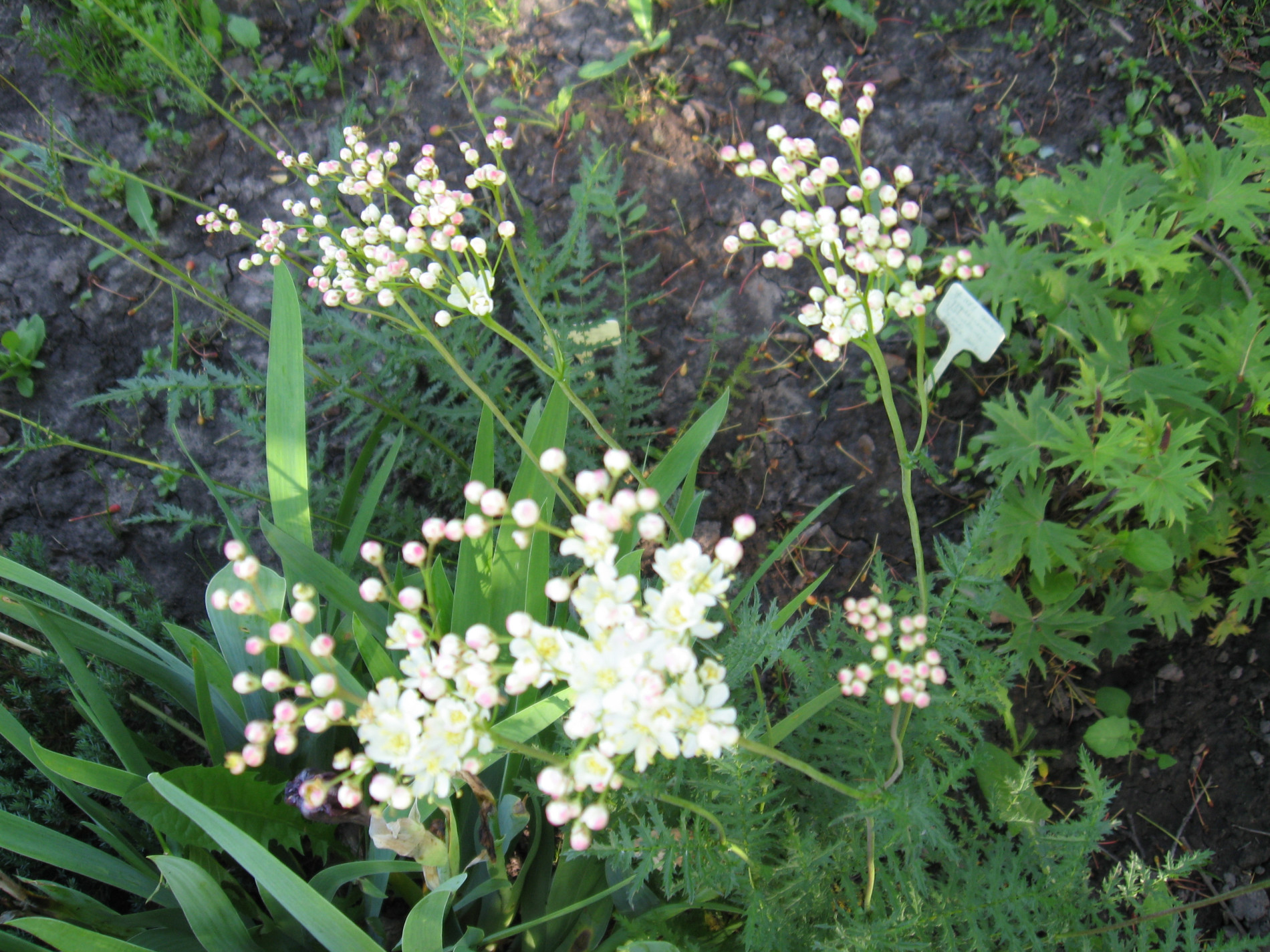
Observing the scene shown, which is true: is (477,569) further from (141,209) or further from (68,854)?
(141,209)

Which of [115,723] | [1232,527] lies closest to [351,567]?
[115,723]

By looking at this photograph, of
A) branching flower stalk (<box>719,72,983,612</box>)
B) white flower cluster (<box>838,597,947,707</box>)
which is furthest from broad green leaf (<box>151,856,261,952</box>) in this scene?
branching flower stalk (<box>719,72,983,612</box>)

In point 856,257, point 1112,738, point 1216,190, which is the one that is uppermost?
point 856,257

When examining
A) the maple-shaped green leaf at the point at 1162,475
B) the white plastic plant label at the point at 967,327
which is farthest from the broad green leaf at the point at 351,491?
the maple-shaped green leaf at the point at 1162,475

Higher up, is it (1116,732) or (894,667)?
(894,667)

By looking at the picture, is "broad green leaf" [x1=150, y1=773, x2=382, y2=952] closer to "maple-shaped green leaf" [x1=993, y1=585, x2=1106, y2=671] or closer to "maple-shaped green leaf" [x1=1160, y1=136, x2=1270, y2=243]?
"maple-shaped green leaf" [x1=993, y1=585, x2=1106, y2=671]

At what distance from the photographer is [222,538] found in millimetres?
2480

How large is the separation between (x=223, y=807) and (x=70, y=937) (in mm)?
318

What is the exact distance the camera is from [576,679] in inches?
40.0

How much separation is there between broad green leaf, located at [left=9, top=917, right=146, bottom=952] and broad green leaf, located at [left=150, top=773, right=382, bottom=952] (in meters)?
0.26

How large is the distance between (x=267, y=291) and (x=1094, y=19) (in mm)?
3467

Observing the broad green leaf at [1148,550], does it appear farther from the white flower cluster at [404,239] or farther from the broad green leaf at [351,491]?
the broad green leaf at [351,491]

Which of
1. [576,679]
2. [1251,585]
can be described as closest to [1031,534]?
[1251,585]

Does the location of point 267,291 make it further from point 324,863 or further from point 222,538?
point 324,863
